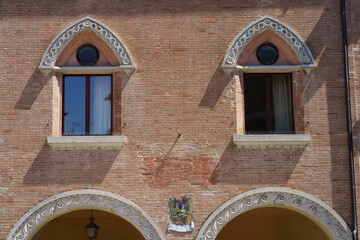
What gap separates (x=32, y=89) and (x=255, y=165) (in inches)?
203

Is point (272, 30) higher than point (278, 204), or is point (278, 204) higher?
point (272, 30)

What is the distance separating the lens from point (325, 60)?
1242 cm

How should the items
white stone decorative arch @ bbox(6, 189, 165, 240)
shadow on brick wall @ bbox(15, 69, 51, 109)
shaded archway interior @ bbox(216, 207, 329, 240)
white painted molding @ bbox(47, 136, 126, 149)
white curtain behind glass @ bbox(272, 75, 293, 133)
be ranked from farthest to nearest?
shaded archway interior @ bbox(216, 207, 329, 240)
white curtain behind glass @ bbox(272, 75, 293, 133)
shadow on brick wall @ bbox(15, 69, 51, 109)
white painted molding @ bbox(47, 136, 126, 149)
white stone decorative arch @ bbox(6, 189, 165, 240)

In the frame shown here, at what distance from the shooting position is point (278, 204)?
11.9 m

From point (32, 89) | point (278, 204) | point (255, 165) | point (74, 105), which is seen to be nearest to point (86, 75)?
point (74, 105)

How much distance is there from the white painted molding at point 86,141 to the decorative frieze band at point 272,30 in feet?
9.54

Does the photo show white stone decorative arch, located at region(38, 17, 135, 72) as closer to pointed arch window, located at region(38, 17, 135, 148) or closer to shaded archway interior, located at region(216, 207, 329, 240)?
pointed arch window, located at region(38, 17, 135, 148)

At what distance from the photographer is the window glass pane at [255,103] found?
12.5 m

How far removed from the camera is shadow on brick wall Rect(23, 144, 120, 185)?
11945mm

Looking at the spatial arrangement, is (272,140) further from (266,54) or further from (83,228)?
(83,228)

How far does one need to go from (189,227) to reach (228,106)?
9.03 ft

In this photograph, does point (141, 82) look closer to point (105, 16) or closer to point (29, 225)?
point (105, 16)

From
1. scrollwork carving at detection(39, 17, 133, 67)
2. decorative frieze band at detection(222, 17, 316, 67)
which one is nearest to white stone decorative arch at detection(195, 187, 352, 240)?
decorative frieze band at detection(222, 17, 316, 67)

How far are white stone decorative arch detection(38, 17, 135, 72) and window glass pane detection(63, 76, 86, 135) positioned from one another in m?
0.57
